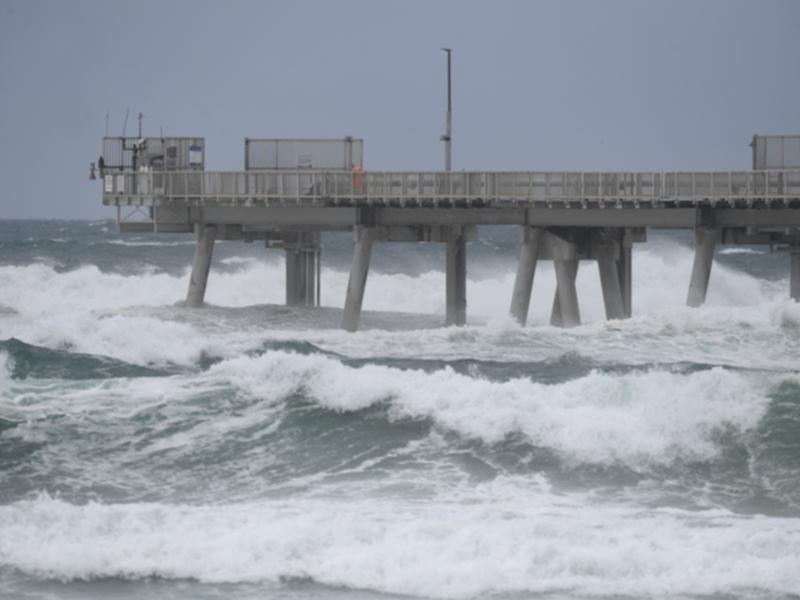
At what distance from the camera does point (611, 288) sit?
52.2 metres

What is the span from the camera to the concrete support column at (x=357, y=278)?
171ft

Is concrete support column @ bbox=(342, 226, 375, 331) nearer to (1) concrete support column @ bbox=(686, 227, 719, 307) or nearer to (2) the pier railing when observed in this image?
(2) the pier railing

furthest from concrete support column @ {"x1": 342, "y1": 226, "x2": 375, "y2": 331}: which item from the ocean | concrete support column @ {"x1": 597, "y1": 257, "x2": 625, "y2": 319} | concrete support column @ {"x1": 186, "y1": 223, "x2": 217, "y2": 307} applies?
concrete support column @ {"x1": 597, "y1": 257, "x2": 625, "y2": 319}

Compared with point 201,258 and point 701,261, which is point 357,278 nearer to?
point 201,258

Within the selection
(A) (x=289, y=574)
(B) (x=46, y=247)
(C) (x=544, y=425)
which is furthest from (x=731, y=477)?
(B) (x=46, y=247)

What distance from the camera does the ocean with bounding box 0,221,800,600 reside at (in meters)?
22.5

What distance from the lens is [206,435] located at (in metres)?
30.9

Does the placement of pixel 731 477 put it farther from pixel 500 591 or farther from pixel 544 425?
pixel 500 591

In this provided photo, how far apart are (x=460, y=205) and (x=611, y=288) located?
524cm

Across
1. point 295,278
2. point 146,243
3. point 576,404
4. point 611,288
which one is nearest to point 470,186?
point 611,288

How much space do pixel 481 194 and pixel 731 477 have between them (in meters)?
23.9

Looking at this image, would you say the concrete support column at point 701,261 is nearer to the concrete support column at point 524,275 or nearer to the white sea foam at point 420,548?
the concrete support column at point 524,275

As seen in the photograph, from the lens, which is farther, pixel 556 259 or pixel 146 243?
pixel 146 243

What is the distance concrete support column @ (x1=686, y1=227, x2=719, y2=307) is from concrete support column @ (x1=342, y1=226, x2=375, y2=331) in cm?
978
